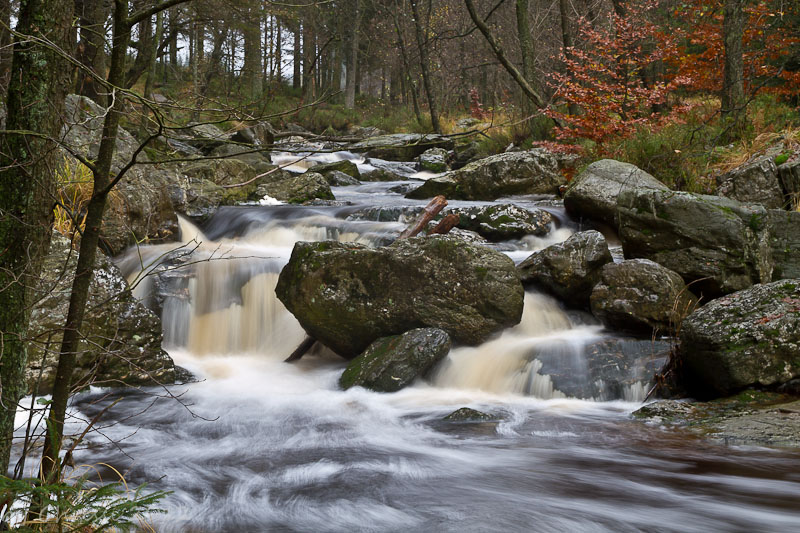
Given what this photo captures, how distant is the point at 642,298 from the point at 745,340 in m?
1.45

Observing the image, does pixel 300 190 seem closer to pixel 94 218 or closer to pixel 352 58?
pixel 94 218

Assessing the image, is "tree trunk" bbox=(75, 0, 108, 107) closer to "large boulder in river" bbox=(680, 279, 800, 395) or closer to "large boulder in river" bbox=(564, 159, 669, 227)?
"large boulder in river" bbox=(680, 279, 800, 395)

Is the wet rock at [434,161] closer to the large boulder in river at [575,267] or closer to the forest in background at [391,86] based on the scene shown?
the forest in background at [391,86]

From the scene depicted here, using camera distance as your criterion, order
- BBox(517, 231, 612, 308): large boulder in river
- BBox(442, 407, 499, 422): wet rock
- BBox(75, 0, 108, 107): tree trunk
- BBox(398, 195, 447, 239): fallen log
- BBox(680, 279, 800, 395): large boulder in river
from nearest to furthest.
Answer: BBox(75, 0, 108, 107): tree trunk, BBox(680, 279, 800, 395): large boulder in river, BBox(442, 407, 499, 422): wet rock, BBox(517, 231, 612, 308): large boulder in river, BBox(398, 195, 447, 239): fallen log

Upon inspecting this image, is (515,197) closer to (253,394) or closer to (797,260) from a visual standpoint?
(797,260)

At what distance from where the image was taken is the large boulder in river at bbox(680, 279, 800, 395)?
5203 millimetres

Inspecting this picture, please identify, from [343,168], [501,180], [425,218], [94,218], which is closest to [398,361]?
[425,218]

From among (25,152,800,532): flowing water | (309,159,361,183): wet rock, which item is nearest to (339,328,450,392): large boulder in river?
(25,152,800,532): flowing water

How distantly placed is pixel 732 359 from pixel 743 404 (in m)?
0.37

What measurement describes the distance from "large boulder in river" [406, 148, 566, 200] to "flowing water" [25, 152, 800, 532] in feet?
18.9

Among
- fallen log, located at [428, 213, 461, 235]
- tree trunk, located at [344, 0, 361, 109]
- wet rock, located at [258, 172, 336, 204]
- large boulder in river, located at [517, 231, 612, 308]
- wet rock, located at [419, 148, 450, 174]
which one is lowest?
large boulder in river, located at [517, 231, 612, 308]

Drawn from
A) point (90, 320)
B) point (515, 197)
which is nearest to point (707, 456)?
point (90, 320)

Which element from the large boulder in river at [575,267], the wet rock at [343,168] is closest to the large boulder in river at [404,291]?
the large boulder in river at [575,267]

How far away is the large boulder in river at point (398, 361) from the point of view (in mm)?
6324
